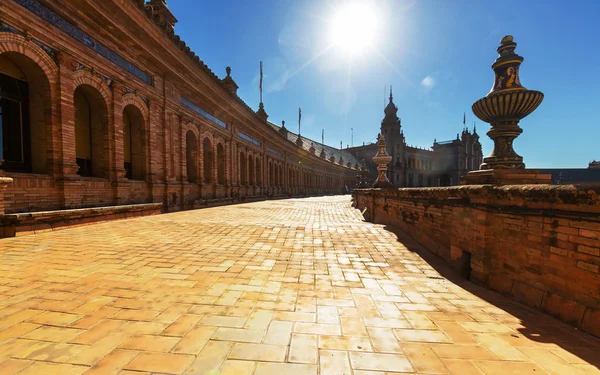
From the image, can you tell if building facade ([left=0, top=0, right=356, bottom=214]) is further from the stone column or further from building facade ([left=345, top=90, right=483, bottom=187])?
building facade ([left=345, top=90, right=483, bottom=187])

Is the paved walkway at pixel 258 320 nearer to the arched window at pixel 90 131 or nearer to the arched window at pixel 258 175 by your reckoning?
the arched window at pixel 90 131

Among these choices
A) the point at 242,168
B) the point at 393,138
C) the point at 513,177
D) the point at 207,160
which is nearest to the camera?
the point at 513,177

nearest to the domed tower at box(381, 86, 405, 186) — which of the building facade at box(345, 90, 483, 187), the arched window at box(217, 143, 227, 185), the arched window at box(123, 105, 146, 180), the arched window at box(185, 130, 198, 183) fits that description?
the building facade at box(345, 90, 483, 187)

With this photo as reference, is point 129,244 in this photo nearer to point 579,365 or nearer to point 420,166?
point 579,365

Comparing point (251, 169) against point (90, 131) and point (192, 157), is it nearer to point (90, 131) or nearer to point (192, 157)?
point (192, 157)

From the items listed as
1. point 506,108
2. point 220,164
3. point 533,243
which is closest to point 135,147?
point 220,164

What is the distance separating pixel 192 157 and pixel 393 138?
166ft

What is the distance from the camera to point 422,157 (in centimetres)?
6294

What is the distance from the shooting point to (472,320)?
2531mm

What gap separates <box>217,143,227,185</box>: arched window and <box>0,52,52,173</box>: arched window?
33.9ft

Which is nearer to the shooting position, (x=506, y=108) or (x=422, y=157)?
(x=506, y=108)

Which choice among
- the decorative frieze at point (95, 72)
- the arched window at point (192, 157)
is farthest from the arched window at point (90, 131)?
the arched window at point (192, 157)

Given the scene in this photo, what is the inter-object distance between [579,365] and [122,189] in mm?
11340

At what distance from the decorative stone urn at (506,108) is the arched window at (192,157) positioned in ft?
44.3
